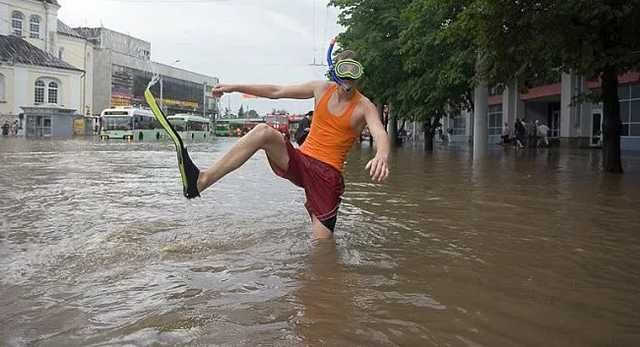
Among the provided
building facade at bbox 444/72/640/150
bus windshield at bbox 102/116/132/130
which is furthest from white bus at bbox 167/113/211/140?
building facade at bbox 444/72/640/150

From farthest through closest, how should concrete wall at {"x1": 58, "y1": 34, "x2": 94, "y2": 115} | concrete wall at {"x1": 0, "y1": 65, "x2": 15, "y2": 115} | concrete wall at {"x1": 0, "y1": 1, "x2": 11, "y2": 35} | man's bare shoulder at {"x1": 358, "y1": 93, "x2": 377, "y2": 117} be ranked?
1. concrete wall at {"x1": 58, "y1": 34, "x2": 94, "y2": 115}
2. concrete wall at {"x1": 0, "y1": 1, "x2": 11, "y2": 35}
3. concrete wall at {"x1": 0, "y1": 65, "x2": 15, "y2": 115}
4. man's bare shoulder at {"x1": 358, "y1": 93, "x2": 377, "y2": 117}

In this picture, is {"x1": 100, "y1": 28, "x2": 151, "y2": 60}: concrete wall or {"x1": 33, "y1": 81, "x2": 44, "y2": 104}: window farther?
{"x1": 100, "y1": 28, "x2": 151, "y2": 60}: concrete wall

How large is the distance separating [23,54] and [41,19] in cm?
940

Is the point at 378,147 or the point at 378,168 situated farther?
the point at 378,147

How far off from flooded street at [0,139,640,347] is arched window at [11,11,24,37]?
70750 mm

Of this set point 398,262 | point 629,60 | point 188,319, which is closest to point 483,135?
point 629,60

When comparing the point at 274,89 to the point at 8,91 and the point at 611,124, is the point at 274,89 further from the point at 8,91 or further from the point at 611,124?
the point at 8,91

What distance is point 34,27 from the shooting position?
74188 millimetres

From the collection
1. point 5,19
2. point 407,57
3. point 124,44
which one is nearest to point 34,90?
point 5,19

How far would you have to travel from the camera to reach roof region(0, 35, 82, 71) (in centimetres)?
6512

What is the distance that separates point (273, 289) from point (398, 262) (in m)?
1.29

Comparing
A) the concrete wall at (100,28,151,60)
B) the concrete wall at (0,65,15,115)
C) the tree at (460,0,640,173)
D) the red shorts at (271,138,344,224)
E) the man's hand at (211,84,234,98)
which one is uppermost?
the concrete wall at (100,28,151,60)

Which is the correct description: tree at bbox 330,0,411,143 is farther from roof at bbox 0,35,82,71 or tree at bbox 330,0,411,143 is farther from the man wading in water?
roof at bbox 0,35,82,71

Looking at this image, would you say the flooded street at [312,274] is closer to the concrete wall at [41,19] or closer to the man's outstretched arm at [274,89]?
the man's outstretched arm at [274,89]
